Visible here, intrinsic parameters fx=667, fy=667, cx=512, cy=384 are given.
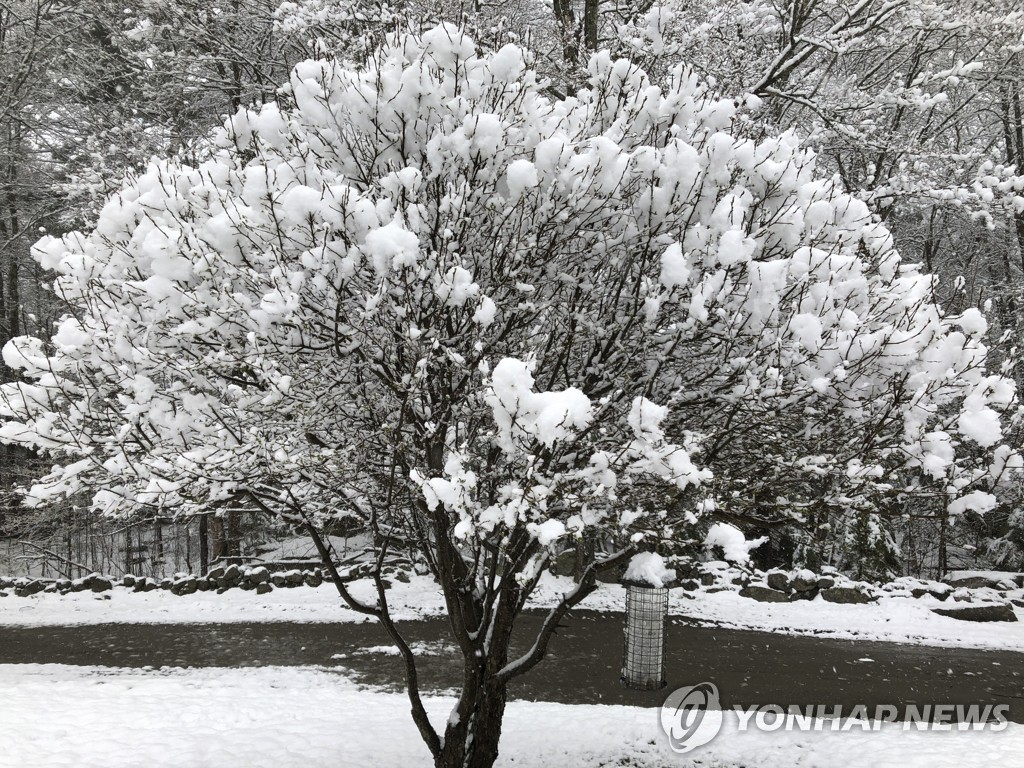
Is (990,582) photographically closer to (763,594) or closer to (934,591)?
(934,591)

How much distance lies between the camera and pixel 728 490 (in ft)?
12.4

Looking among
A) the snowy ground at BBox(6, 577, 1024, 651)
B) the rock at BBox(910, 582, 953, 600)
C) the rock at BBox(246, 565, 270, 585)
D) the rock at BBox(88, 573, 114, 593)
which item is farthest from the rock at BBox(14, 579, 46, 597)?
the rock at BBox(910, 582, 953, 600)

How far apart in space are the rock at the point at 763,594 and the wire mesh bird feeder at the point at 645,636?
4429 mm

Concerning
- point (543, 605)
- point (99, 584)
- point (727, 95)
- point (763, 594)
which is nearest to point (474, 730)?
point (543, 605)

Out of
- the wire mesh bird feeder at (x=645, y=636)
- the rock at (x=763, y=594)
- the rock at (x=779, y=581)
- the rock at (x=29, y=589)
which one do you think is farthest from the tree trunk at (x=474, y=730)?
the rock at (x=29, y=589)

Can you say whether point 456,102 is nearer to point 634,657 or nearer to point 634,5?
point 634,657

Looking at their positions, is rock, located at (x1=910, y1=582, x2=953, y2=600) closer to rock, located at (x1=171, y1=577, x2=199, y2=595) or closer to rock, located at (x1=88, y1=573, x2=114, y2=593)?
rock, located at (x1=171, y1=577, x2=199, y2=595)

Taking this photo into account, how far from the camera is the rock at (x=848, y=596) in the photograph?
10.8 m

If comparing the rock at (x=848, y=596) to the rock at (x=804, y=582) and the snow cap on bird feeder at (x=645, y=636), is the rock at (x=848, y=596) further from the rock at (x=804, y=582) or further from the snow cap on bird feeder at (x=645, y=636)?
the snow cap on bird feeder at (x=645, y=636)

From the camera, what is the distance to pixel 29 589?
11.8 metres

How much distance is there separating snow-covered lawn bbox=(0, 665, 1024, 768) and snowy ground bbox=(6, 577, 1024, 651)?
10.9 ft

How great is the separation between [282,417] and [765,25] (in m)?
9.00

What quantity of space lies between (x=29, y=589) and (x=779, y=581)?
13063 mm

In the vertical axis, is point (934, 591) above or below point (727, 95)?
below
